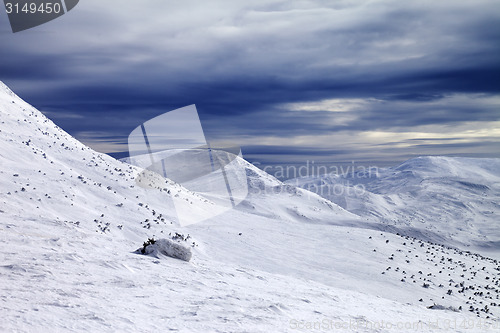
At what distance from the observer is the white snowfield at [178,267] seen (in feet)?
28.6

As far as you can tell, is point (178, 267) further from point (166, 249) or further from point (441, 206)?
point (441, 206)

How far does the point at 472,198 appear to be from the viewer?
160m

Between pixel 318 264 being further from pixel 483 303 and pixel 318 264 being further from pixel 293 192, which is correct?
pixel 293 192

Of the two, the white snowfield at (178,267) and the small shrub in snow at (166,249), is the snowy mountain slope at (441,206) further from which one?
the small shrub in snow at (166,249)

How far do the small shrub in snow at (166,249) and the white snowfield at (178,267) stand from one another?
0.44 meters

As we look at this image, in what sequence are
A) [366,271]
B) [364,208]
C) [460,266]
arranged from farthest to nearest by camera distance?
1. [364,208]
2. [460,266]
3. [366,271]

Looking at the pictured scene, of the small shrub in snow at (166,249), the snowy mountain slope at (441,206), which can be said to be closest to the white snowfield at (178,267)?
the small shrub in snow at (166,249)

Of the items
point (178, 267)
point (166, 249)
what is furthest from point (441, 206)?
point (178, 267)

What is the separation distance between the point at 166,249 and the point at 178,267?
5.59 ft

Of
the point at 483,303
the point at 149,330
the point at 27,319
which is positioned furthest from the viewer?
the point at 483,303

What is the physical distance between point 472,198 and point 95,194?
169835mm

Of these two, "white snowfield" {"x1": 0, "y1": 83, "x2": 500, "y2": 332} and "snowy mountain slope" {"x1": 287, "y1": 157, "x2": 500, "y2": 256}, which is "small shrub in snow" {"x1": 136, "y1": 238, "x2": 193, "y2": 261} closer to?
"white snowfield" {"x1": 0, "y1": 83, "x2": 500, "y2": 332}

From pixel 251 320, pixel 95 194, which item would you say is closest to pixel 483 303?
pixel 251 320

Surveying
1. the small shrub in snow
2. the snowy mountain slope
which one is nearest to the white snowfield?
the small shrub in snow
